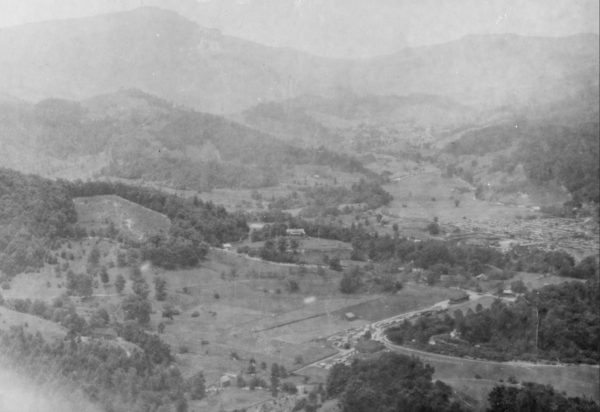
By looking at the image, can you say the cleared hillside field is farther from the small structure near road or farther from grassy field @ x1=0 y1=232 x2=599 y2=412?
the small structure near road

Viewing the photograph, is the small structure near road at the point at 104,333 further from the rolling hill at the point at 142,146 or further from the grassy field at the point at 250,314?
the rolling hill at the point at 142,146

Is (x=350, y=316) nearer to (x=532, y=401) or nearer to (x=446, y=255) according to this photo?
(x=446, y=255)

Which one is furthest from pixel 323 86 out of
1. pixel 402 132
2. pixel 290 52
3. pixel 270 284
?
pixel 270 284

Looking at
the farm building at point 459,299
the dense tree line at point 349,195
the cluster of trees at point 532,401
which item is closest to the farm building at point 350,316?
the farm building at point 459,299

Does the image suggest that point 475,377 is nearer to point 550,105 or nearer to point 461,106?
point 550,105

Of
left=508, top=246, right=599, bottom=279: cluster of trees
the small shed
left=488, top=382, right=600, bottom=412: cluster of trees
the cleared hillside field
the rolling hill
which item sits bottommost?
the small shed

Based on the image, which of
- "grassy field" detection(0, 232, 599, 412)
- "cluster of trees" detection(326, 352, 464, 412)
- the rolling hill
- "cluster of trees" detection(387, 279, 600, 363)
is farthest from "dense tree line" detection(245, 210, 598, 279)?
the rolling hill
